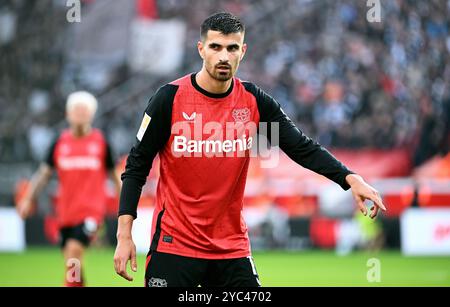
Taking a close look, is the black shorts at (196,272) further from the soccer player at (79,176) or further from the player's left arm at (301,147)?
the soccer player at (79,176)

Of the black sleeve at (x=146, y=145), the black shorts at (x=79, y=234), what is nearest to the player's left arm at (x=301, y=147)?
the black sleeve at (x=146, y=145)

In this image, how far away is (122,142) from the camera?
2061 cm

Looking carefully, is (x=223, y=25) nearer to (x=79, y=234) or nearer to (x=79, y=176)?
(x=79, y=234)

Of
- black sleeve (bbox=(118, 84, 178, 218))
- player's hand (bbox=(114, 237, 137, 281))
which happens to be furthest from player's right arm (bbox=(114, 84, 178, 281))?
player's hand (bbox=(114, 237, 137, 281))

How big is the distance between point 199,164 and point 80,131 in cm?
469

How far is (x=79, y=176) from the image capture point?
372 inches

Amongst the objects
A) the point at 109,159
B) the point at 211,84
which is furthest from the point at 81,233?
the point at 211,84

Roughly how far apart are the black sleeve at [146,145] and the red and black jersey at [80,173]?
4268 millimetres

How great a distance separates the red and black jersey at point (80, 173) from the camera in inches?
365

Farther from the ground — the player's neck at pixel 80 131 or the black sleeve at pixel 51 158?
the player's neck at pixel 80 131

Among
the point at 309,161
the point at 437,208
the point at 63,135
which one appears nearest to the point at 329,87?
the point at 437,208

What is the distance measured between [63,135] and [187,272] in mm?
Result: 5007

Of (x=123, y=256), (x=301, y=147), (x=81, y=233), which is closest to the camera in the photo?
(x=123, y=256)
